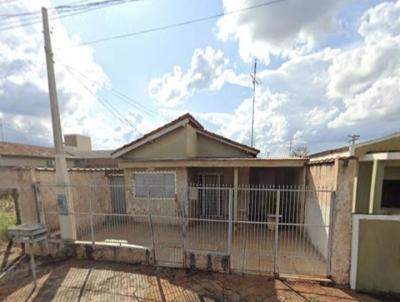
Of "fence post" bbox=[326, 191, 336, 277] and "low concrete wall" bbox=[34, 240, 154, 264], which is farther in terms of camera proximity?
"low concrete wall" bbox=[34, 240, 154, 264]

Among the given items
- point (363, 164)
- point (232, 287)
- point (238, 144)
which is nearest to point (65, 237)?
point (232, 287)

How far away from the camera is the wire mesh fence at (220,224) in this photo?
6496 millimetres

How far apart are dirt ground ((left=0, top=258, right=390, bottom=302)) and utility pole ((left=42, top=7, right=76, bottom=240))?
1298 millimetres

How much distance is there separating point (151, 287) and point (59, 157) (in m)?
4.65

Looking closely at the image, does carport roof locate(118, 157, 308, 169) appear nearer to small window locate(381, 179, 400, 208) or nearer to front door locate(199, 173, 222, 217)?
front door locate(199, 173, 222, 217)

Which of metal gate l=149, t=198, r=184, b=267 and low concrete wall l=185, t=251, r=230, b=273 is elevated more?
low concrete wall l=185, t=251, r=230, b=273

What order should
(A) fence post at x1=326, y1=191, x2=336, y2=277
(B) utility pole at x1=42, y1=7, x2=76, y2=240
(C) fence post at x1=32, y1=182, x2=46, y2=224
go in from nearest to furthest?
(A) fence post at x1=326, y1=191, x2=336, y2=277
(B) utility pole at x1=42, y1=7, x2=76, y2=240
(C) fence post at x1=32, y1=182, x2=46, y2=224

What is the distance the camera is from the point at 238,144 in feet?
38.7

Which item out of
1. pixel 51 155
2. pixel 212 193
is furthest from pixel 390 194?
pixel 51 155

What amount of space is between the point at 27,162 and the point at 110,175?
1312 centimetres

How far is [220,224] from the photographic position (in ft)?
34.6

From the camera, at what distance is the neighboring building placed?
18.5 meters

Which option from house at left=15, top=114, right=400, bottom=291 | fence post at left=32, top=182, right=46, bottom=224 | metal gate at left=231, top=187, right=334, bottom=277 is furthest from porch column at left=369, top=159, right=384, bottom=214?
fence post at left=32, top=182, right=46, bottom=224

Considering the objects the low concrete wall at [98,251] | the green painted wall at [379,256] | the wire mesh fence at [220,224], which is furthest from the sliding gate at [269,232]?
the low concrete wall at [98,251]
